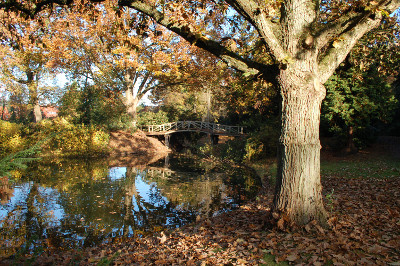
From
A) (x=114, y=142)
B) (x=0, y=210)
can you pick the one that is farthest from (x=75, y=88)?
(x=0, y=210)

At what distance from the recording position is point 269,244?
14.5 feet

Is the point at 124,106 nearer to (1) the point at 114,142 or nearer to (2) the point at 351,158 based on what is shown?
(1) the point at 114,142

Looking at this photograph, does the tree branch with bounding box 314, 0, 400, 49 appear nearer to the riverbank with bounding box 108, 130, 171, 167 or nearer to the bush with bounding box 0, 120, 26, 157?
the bush with bounding box 0, 120, 26, 157

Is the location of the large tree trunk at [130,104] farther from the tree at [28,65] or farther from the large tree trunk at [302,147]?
the large tree trunk at [302,147]

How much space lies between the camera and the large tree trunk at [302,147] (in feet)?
16.0

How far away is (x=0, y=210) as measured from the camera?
8305mm

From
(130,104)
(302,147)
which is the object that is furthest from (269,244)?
(130,104)

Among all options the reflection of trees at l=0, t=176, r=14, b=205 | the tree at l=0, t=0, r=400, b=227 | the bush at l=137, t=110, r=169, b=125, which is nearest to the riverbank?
the bush at l=137, t=110, r=169, b=125

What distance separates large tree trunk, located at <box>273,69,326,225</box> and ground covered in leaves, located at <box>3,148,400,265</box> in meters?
0.33

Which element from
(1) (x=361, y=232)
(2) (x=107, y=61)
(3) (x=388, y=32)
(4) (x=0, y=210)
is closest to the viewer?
(1) (x=361, y=232)

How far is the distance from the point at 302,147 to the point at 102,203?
290 inches

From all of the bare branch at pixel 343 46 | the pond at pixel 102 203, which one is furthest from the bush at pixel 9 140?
the bare branch at pixel 343 46

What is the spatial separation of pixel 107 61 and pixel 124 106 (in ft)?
17.0

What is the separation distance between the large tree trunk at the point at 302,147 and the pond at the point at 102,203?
148 inches
